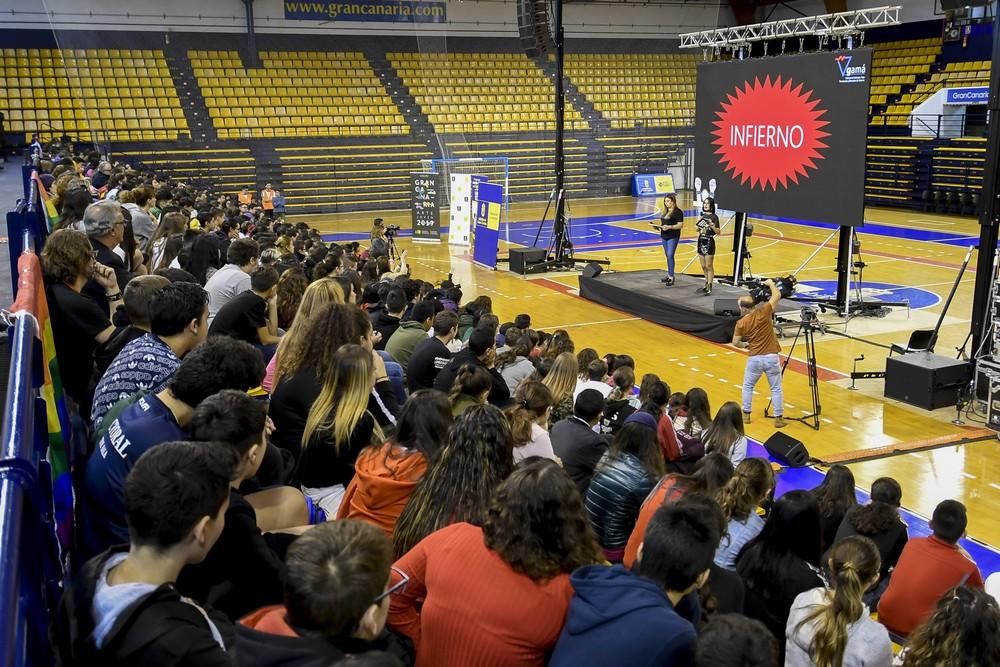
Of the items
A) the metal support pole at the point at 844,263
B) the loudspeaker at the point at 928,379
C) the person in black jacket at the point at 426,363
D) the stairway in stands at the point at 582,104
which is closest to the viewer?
the person in black jacket at the point at 426,363

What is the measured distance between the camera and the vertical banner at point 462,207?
1984 centimetres

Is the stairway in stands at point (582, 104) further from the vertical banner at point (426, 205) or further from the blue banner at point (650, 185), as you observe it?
the vertical banner at point (426, 205)

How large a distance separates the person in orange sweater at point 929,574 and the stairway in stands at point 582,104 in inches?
1118

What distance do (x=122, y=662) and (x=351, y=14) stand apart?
29782mm

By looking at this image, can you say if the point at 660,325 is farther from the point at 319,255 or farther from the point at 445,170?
the point at 445,170

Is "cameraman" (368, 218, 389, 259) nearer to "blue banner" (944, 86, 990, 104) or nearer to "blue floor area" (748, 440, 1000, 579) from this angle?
"blue floor area" (748, 440, 1000, 579)

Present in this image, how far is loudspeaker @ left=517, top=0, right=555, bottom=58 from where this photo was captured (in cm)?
1722

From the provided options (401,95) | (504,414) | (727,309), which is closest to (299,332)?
(504,414)

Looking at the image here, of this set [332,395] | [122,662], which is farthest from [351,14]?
[122,662]

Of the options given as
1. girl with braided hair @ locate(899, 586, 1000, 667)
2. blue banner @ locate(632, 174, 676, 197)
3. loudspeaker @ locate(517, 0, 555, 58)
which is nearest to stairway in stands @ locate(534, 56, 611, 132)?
blue banner @ locate(632, 174, 676, 197)

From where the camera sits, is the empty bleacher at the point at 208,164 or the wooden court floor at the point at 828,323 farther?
the empty bleacher at the point at 208,164

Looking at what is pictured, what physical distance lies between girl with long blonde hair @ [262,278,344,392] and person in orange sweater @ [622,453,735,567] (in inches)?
69.1

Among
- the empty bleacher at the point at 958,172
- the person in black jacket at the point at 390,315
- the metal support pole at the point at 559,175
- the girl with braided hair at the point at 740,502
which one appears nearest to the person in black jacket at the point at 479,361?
the person in black jacket at the point at 390,315

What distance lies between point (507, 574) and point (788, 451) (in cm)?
607
